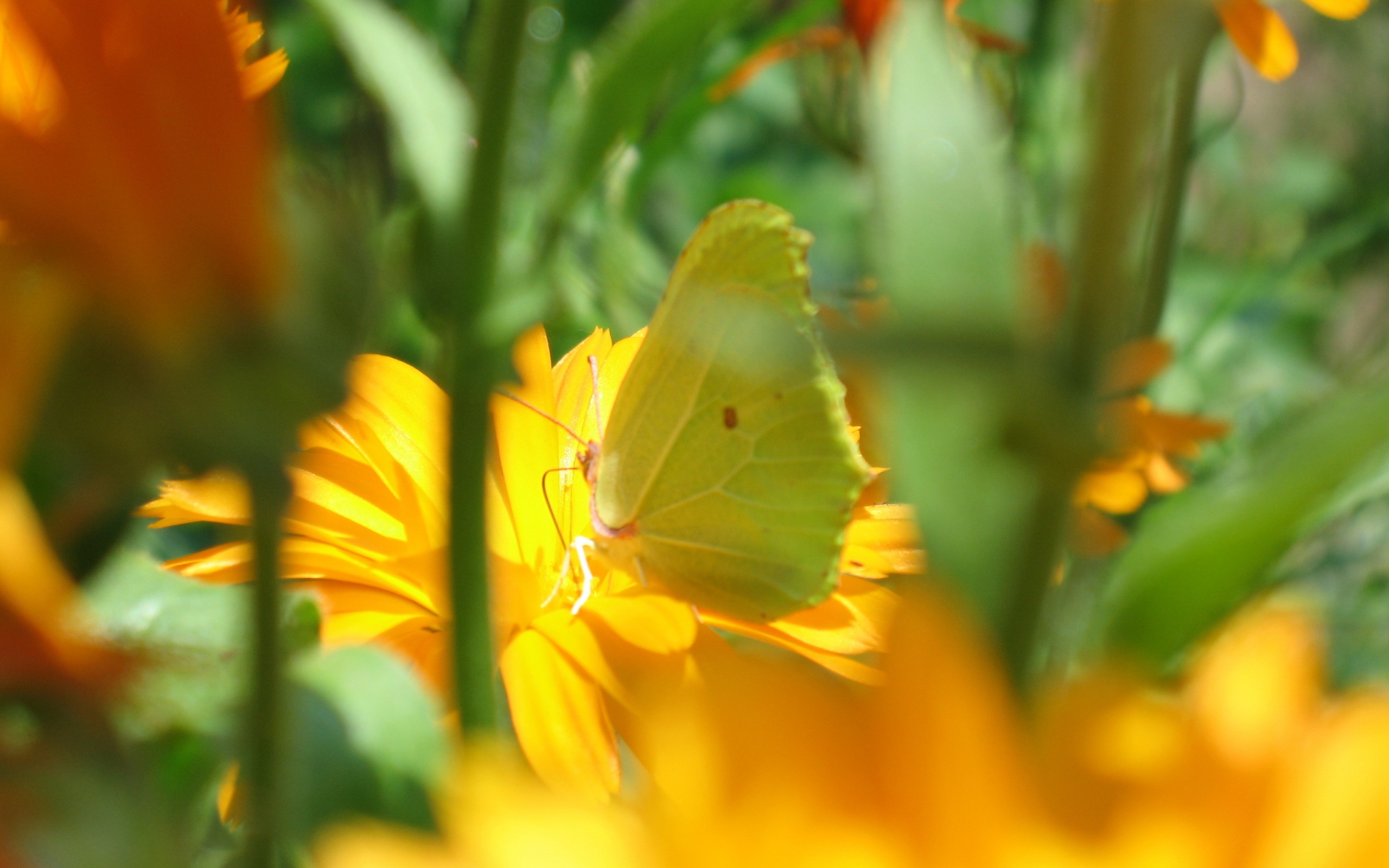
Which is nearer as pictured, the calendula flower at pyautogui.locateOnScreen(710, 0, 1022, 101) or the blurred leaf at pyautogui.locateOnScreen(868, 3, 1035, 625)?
the blurred leaf at pyautogui.locateOnScreen(868, 3, 1035, 625)

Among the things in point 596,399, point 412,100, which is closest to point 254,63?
point 412,100

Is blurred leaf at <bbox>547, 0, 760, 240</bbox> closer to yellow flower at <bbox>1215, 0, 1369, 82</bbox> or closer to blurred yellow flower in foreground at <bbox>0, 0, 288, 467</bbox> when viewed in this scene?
blurred yellow flower in foreground at <bbox>0, 0, 288, 467</bbox>

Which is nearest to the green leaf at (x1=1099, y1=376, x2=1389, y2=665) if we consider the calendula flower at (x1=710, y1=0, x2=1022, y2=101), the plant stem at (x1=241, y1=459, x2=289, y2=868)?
the plant stem at (x1=241, y1=459, x2=289, y2=868)

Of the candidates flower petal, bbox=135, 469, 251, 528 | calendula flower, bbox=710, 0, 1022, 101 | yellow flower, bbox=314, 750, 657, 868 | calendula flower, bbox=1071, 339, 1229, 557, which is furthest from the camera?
calendula flower, bbox=710, 0, 1022, 101

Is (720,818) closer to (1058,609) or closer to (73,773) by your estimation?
(73,773)

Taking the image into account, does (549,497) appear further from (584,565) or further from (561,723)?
(561,723)
